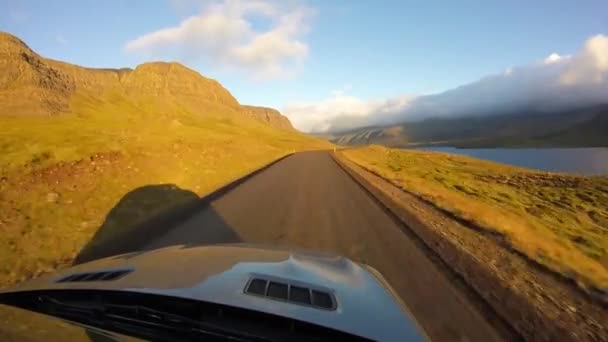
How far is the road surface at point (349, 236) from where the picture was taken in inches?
200

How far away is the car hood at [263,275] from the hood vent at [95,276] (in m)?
0.07

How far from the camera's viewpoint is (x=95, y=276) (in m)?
3.32

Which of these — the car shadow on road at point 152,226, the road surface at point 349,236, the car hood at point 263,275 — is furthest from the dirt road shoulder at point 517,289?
the car shadow on road at point 152,226

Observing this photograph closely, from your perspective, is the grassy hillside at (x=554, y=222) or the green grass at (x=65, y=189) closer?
the green grass at (x=65, y=189)

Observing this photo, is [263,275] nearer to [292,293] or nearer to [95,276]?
[292,293]

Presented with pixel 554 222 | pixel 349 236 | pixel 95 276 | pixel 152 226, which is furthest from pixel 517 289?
pixel 554 222

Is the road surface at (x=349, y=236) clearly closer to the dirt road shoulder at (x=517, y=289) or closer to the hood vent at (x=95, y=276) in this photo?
the dirt road shoulder at (x=517, y=289)

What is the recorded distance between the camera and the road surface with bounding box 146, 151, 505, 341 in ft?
16.7

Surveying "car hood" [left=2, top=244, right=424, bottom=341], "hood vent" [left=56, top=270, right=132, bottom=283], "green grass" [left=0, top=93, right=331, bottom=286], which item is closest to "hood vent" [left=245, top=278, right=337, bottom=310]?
"car hood" [left=2, top=244, right=424, bottom=341]

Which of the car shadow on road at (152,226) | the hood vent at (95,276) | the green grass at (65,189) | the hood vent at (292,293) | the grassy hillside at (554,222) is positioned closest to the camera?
the hood vent at (292,293)

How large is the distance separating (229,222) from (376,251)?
4.09 meters

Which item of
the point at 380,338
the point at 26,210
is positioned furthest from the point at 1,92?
the point at 380,338

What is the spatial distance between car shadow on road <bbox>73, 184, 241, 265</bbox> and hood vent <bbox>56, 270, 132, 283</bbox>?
2.53 m

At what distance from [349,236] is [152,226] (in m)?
4.73
